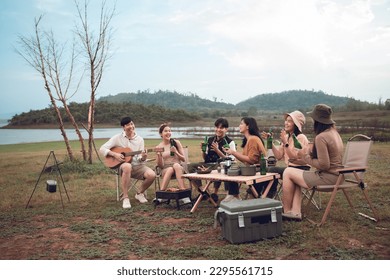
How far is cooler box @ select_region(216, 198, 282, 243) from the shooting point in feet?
11.3

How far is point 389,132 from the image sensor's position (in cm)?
1500

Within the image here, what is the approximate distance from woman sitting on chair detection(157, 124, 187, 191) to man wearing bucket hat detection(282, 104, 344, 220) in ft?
6.04

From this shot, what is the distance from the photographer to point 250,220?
3500mm

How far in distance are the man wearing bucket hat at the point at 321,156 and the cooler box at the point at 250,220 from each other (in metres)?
0.55

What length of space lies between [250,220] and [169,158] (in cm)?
238

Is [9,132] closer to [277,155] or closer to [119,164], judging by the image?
[119,164]

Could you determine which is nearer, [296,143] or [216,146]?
[296,143]

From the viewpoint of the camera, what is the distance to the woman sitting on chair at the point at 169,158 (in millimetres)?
5352

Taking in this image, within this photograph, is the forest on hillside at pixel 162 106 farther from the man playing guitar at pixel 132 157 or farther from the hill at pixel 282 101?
the man playing guitar at pixel 132 157

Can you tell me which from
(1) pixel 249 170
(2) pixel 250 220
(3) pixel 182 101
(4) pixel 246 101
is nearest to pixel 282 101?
(4) pixel 246 101

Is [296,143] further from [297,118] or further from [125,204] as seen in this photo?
[125,204]

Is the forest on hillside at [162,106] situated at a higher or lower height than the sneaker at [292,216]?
higher

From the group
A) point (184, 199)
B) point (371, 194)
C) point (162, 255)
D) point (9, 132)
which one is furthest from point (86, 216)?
point (9, 132)

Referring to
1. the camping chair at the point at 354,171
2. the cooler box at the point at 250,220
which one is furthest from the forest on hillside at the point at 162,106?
the cooler box at the point at 250,220
